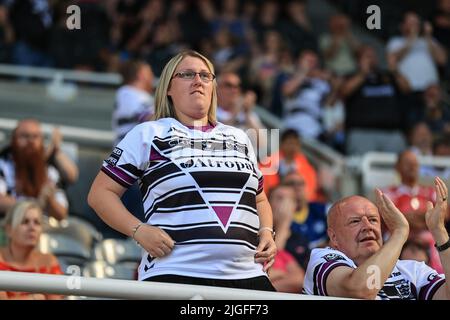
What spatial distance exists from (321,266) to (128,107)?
4544 mm

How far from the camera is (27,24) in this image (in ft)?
45.2

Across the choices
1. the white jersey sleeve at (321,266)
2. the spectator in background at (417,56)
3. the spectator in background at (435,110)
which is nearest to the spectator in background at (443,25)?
the spectator in background at (417,56)

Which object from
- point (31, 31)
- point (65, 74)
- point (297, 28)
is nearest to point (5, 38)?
point (31, 31)

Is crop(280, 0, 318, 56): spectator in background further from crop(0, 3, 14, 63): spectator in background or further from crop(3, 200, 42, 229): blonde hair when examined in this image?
crop(3, 200, 42, 229): blonde hair

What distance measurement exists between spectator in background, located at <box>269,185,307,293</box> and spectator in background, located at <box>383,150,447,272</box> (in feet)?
2.72

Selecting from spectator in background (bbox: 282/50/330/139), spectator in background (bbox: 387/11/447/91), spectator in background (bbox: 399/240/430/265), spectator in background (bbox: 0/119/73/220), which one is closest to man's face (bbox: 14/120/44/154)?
spectator in background (bbox: 0/119/73/220)

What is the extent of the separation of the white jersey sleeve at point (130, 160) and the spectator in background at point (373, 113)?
6683 millimetres

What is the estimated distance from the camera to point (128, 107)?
31.9 feet

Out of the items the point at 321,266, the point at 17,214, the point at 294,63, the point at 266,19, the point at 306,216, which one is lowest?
the point at 321,266

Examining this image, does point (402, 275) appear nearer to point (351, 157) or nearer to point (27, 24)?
point (351, 157)

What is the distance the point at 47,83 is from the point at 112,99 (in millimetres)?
770

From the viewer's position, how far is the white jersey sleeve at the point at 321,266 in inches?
210

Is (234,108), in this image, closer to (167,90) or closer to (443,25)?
(167,90)

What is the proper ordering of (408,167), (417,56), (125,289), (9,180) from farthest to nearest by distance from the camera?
(417,56) → (408,167) → (9,180) → (125,289)
